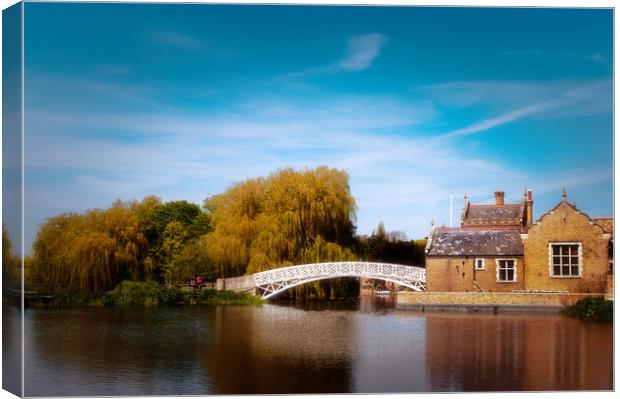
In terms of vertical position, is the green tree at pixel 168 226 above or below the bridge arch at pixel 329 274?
above

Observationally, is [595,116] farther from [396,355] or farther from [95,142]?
[95,142]

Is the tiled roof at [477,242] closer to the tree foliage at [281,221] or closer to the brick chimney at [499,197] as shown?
the brick chimney at [499,197]

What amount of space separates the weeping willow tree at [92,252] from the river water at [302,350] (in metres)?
0.69

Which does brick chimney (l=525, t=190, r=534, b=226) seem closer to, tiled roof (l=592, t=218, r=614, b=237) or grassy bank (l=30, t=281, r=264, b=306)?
tiled roof (l=592, t=218, r=614, b=237)

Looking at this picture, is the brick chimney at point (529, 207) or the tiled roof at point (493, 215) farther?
the tiled roof at point (493, 215)

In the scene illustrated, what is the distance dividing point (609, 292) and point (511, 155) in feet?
12.8

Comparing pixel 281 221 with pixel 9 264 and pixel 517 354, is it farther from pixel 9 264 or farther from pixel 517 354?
pixel 9 264

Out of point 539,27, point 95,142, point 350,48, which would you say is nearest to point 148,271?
point 95,142

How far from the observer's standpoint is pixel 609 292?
674 inches

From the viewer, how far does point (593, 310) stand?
1670 centimetres

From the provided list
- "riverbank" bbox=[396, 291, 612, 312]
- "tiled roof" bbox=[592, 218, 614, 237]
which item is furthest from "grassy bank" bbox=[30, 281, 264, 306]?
"tiled roof" bbox=[592, 218, 614, 237]

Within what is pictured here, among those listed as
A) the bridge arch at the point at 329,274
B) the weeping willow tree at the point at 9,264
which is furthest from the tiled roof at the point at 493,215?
the weeping willow tree at the point at 9,264

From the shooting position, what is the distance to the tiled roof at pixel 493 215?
1708 cm

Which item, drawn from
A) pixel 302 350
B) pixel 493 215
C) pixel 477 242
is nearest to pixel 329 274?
pixel 302 350
